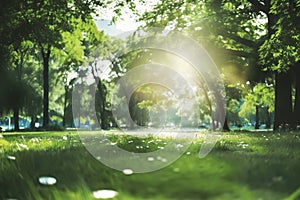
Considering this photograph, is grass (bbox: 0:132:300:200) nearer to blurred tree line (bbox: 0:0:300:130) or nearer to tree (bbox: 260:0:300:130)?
blurred tree line (bbox: 0:0:300:130)

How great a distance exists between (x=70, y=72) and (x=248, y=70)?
37.9 meters

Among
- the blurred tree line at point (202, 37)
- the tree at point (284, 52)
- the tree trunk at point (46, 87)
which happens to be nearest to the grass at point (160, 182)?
the blurred tree line at point (202, 37)

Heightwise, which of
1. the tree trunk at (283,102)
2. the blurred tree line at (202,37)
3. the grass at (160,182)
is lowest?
the grass at (160,182)

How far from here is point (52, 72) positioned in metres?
56.5

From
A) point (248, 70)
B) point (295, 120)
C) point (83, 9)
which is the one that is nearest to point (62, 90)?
point (248, 70)

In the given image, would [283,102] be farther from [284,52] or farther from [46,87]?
[46,87]

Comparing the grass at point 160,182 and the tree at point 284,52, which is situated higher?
the tree at point 284,52

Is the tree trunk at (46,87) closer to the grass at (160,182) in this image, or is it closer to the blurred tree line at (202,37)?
the blurred tree line at (202,37)

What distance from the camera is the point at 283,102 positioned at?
23000mm

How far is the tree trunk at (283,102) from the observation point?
2291cm

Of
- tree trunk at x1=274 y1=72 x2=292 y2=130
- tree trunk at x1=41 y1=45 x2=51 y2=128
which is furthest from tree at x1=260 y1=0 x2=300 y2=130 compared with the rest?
tree trunk at x1=41 y1=45 x2=51 y2=128

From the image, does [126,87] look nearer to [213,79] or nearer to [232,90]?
[232,90]

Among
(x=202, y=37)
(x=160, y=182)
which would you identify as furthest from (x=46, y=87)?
(x=160, y=182)

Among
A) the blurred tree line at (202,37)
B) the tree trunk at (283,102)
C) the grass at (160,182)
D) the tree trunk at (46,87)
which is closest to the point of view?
the grass at (160,182)
